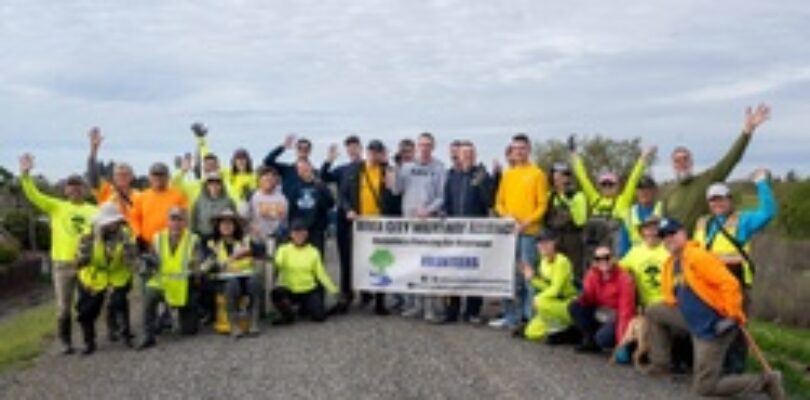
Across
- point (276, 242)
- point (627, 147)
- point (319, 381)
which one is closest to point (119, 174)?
point (276, 242)

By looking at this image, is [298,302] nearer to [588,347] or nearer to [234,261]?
[234,261]

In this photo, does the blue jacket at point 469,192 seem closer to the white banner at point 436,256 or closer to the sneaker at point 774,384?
the white banner at point 436,256

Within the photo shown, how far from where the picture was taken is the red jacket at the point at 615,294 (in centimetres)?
1054


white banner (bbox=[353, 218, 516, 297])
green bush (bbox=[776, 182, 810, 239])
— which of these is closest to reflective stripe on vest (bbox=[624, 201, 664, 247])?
white banner (bbox=[353, 218, 516, 297])

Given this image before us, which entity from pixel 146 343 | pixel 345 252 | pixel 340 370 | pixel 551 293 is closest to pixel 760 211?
pixel 551 293

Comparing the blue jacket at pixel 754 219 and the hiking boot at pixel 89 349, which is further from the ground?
the blue jacket at pixel 754 219

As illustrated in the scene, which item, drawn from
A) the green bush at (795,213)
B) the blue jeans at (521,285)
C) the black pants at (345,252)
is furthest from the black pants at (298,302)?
the green bush at (795,213)

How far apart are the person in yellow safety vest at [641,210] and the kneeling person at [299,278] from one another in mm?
3790

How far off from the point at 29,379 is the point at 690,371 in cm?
689

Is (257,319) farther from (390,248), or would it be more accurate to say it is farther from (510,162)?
(510,162)

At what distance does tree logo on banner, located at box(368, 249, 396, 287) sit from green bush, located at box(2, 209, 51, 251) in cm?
2565

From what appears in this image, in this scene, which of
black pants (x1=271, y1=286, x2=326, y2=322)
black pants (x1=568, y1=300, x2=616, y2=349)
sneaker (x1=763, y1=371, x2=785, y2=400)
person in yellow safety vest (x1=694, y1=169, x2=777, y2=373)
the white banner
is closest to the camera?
sneaker (x1=763, y1=371, x2=785, y2=400)

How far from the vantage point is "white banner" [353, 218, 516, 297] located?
1268 cm

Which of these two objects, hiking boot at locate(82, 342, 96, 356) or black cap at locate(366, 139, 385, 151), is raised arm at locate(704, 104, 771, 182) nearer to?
black cap at locate(366, 139, 385, 151)
